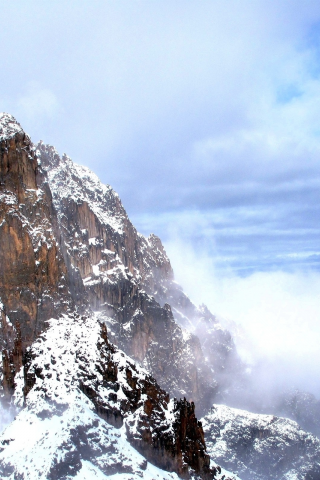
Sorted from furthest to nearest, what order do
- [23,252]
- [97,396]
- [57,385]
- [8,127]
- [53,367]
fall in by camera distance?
[8,127], [23,252], [53,367], [97,396], [57,385]

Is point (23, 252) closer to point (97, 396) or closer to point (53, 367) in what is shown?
point (53, 367)

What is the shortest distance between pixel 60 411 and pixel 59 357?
506 inches

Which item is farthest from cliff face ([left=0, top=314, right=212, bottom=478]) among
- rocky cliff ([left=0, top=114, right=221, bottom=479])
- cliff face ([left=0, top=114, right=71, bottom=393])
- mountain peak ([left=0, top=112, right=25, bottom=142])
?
mountain peak ([left=0, top=112, right=25, bottom=142])

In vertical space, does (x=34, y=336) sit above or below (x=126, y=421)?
above

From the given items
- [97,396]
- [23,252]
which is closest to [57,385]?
[97,396]

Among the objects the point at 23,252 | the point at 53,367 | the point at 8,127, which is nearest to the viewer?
the point at 53,367

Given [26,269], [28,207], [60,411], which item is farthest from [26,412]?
[28,207]

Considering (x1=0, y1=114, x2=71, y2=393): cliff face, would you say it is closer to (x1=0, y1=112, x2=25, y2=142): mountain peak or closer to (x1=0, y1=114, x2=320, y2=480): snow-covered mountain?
(x1=0, y1=112, x2=25, y2=142): mountain peak

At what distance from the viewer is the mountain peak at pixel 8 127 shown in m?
161

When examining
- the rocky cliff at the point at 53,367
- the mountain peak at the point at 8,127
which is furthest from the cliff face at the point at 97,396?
the mountain peak at the point at 8,127

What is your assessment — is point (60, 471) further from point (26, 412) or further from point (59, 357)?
point (59, 357)

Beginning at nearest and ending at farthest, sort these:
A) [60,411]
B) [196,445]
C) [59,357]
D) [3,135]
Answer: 1. [60,411]
2. [59,357]
3. [196,445]
4. [3,135]

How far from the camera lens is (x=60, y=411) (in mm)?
109250

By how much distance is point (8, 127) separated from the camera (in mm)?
163875
